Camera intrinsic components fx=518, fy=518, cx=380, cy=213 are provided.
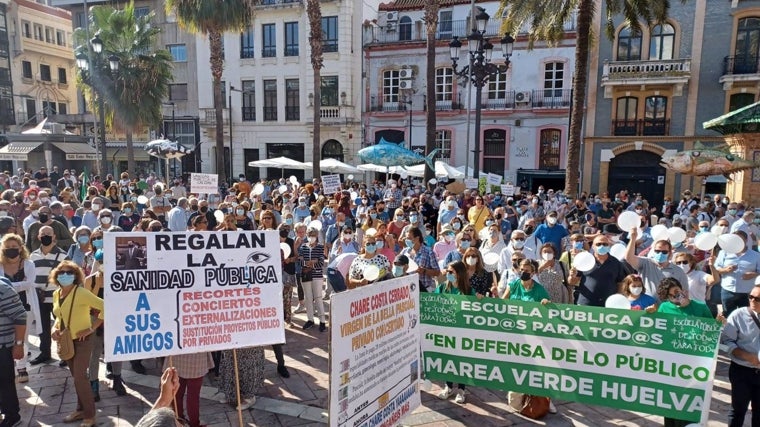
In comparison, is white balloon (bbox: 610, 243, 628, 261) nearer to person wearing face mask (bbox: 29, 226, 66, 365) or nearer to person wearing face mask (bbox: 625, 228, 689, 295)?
person wearing face mask (bbox: 625, 228, 689, 295)

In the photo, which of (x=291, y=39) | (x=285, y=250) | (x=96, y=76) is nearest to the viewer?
(x=285, y=250)

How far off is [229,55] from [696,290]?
30.4 m

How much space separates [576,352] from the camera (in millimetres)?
4840

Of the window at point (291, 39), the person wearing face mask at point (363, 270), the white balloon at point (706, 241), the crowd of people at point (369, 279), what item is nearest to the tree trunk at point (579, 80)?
the crowd of people at point (369, 279)

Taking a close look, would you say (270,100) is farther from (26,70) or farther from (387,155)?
(26,70)

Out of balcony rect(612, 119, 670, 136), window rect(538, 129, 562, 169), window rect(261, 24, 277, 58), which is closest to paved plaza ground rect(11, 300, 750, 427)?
balcony rect(612, 119, 670, 136)

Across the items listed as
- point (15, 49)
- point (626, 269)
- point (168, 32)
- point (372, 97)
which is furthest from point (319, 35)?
point (15, 49)

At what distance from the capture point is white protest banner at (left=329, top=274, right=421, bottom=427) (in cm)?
337

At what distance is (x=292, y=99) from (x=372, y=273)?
1062 inches

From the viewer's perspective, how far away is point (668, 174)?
24922mm

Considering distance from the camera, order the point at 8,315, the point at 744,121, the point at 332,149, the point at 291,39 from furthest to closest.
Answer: the point at 332,149 → the point at 291,39 → the point at 744,121 → the point at 8,315

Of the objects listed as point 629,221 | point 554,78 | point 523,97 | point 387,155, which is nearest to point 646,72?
point 554,78

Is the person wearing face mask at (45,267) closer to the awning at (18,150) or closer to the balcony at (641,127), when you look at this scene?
the balcony at (641,127)

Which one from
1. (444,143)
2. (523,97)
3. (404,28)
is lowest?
(444,143)
